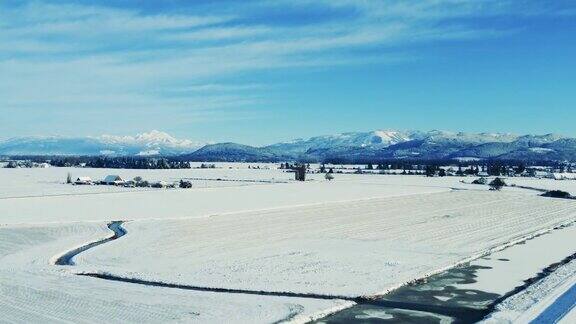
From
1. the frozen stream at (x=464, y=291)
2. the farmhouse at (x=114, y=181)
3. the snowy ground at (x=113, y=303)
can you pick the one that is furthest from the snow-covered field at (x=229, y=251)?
the farmhouse at (x=114, y=181)

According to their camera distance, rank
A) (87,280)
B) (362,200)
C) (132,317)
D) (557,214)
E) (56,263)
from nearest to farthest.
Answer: (132,317)
(87,280)
(56,263)
(557,214)
(362,200)

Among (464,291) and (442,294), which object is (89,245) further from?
(464,291)

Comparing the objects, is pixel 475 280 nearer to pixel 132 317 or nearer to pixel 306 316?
pixel 306 316

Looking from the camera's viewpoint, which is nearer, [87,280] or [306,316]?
[306,316]

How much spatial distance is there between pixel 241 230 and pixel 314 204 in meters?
21.4

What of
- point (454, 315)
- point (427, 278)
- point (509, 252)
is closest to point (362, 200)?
point (509, 252)

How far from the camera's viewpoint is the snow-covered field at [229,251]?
60.2ft

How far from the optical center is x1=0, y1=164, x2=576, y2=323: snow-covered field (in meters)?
18.4

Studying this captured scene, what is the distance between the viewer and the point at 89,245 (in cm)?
3122

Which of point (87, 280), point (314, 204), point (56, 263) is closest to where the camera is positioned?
point (87, 280)

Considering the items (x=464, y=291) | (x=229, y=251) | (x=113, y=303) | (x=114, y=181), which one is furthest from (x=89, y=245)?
(x=114, y=181)

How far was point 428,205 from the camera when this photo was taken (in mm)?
58531

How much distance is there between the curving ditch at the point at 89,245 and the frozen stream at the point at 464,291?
1351 centimetres

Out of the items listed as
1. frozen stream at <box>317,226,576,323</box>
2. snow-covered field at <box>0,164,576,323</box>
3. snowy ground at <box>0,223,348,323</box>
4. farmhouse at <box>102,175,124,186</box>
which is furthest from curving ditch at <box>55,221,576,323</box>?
farmhouse at <box>102,175,124,186</box>
